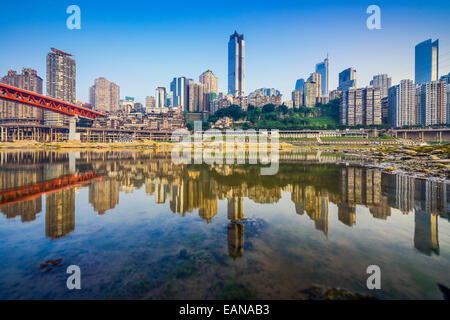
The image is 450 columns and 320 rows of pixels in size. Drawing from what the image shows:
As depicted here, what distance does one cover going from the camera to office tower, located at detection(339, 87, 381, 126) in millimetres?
129500

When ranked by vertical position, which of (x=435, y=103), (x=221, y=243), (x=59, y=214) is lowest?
(x=221, y=243)

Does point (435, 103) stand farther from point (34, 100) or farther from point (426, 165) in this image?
point (34, 100)

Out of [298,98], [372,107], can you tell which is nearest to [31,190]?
[372,107]

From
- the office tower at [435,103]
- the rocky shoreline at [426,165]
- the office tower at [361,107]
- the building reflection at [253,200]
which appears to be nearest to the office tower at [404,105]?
the office tower at [435,103]

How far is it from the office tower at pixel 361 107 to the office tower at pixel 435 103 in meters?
38.7

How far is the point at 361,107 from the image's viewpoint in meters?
133

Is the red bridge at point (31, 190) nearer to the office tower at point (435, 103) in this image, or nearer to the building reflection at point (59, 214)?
the building reflection at point (59, 214)

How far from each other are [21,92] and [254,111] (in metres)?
126

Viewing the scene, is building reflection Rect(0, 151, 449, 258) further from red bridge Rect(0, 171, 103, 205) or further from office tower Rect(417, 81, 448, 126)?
office tower Rect(417, 81, 448, 126)

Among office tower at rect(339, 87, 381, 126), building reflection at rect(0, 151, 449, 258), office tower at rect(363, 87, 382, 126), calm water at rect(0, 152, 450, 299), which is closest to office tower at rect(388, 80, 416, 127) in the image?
office tower at rect(339, 87, 381, 126)

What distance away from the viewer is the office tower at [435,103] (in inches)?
5344

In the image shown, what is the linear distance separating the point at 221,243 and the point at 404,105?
18505 cm

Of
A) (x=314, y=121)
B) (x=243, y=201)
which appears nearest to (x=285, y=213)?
(x=243, y=201)

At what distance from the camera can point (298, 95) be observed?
7402 inches
